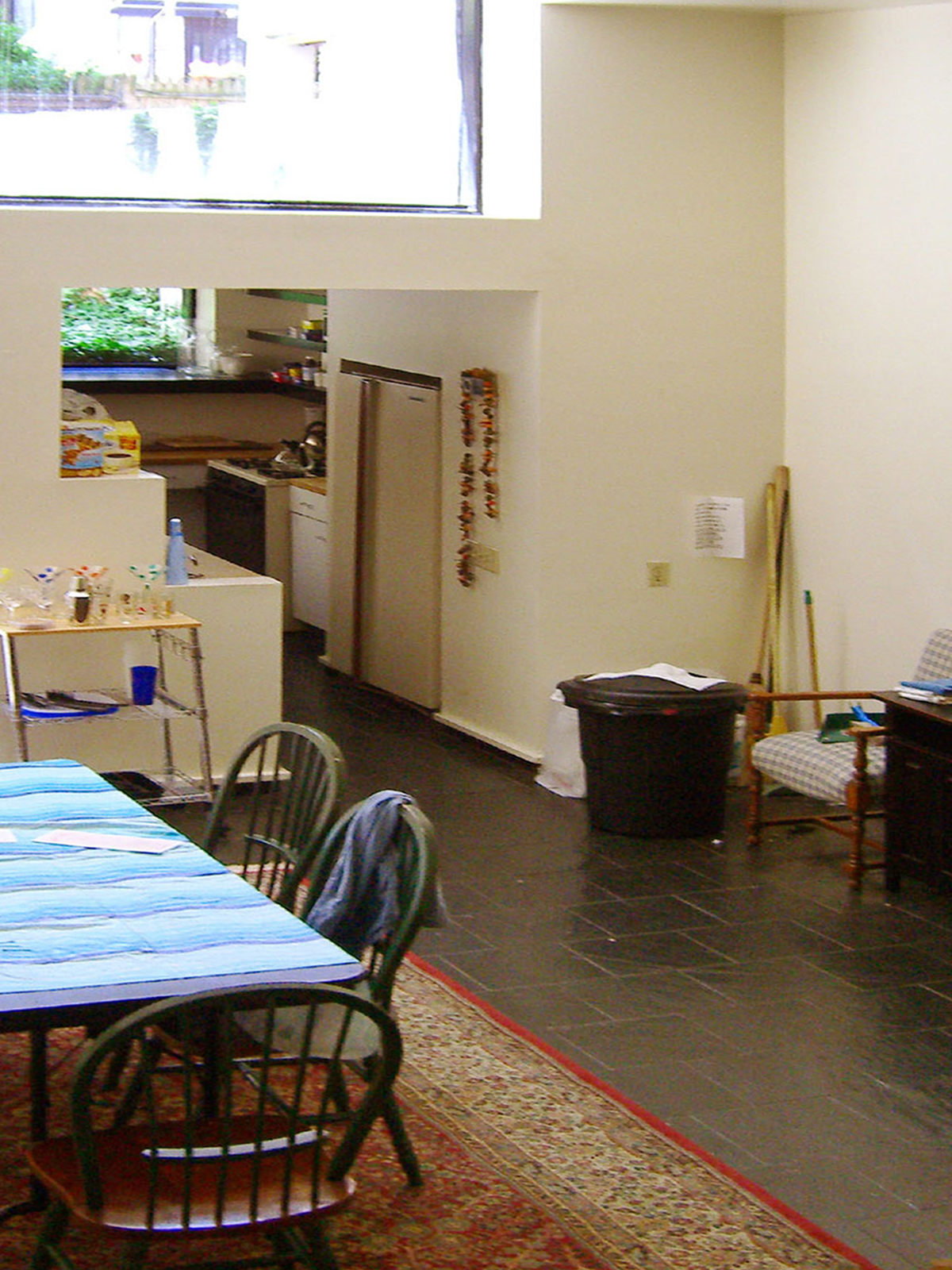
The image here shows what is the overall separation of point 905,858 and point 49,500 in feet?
11.7

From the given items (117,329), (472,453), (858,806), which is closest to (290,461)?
(117,329)

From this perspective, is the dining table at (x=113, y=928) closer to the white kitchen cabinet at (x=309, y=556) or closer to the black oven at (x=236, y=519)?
the white kitchen cabinet at (x=309, y=556)

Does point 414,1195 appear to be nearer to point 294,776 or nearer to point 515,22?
point 294,776

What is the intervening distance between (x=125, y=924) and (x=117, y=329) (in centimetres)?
915

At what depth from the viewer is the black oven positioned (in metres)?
11.1

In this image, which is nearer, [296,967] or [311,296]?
[296,967]

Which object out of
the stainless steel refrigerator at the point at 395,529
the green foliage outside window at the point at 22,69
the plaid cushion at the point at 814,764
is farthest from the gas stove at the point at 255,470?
the plaid cushion at the point at 814,764

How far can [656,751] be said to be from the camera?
6875 millimetres

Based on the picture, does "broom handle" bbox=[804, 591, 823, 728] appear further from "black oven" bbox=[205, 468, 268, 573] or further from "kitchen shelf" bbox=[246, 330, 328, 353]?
"black oven" bbox=[205, 468, 268, 573]

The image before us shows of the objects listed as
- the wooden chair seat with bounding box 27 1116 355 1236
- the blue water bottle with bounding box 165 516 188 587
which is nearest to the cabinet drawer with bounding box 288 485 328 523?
the blue water bottle with bounding box 165 516 188 587

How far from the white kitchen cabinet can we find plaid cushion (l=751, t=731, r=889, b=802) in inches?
161

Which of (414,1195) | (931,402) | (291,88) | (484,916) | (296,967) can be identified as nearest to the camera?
(296,967)

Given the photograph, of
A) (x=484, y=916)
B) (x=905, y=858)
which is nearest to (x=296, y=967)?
(x=484, y=916)

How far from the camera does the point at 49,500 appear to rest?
708 cm
